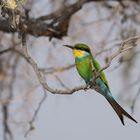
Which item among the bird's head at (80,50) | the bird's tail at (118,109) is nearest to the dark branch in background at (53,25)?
the bird's head at (80,50)

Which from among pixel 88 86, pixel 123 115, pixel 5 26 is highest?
pixel 5 26

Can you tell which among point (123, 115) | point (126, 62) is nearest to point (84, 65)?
point (123, 115)

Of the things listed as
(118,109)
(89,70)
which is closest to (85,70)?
(89,70)

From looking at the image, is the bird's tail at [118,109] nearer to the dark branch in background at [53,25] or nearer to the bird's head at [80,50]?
the bird's head at [80,50]

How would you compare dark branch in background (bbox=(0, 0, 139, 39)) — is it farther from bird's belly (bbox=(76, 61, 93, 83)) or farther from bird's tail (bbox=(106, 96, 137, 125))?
bird's tail (bbox=(106, 96, 137, 125))

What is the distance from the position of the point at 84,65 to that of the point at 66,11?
2.38 ft

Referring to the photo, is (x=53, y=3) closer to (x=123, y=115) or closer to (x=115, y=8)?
(x=115, y=8)

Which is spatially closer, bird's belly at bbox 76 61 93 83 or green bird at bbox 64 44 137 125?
green bird at bbox 64 44 137 125

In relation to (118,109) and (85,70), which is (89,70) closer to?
(85,70)

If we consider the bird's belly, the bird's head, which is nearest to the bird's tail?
the bird's belly

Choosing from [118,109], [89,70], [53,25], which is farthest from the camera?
[53,25]

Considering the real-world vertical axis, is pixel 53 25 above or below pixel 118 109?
above

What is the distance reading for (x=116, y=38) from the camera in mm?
5359

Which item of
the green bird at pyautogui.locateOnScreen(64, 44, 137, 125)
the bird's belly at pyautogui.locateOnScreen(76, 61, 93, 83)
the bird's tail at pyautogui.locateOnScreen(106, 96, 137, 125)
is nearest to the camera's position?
the bird's tail at pyautogui.locateOnScreen(106, 96, 137, 125)
